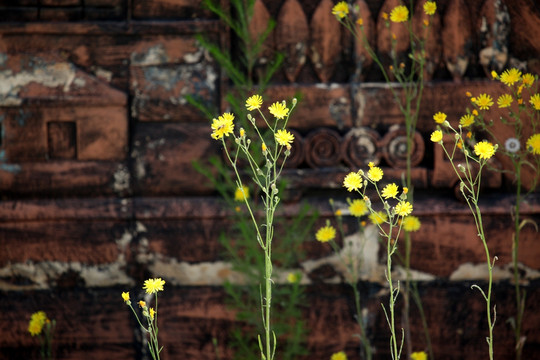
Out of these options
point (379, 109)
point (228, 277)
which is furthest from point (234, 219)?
point (379, 109)

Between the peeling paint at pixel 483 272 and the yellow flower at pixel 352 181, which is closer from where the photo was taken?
the yellow flower at pixel 352 181

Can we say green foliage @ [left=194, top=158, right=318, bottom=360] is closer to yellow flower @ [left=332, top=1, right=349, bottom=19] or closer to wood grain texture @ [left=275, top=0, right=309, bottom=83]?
wood grain texture @ [left=275, top=0, right=309, bottom=83]

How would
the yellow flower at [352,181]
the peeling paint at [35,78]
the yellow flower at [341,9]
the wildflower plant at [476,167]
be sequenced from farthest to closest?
1. the peeling paint at [35,78]
2. the yellow flower at [341,9]
3. the yellow flower at [352,181]
4. the wildflower plant at [476,167]

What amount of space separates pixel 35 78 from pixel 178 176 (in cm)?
82

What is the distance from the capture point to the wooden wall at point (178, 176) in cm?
273

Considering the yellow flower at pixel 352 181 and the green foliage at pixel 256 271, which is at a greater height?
the yellow flower at pixel 352 181

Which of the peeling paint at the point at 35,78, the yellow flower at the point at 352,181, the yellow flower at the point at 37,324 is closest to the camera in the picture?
the yellow flower at the point at 352,181

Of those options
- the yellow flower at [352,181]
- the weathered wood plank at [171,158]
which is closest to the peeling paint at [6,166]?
the weathered wood plank at [171,158]

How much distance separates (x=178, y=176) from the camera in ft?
9.10

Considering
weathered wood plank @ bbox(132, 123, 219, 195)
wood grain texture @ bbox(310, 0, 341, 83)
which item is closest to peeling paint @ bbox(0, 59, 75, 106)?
weathered wood plank @ bbox(132, 123, 219, 195)

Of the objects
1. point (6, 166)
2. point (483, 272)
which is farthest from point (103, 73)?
point (483, 272)

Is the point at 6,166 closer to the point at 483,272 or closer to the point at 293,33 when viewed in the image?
the point at 293,33

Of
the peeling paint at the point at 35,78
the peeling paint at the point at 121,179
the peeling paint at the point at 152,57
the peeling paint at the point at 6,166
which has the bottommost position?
the peeling paint at the point at 121,179

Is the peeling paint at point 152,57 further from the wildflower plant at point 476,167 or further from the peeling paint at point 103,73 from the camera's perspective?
the wildflower plant at point 476,167
